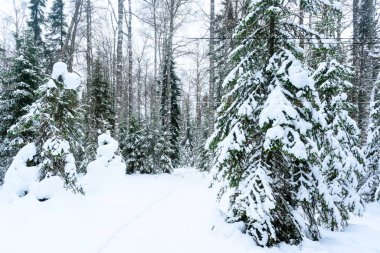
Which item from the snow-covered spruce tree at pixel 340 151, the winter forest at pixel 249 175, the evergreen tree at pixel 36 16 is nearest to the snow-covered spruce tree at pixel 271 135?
the winter forest at pixel 249 175

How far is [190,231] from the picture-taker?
22.4ft

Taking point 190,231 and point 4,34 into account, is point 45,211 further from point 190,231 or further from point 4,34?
point 4,34

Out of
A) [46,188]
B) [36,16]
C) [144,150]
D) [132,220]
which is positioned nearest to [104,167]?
[46,188]

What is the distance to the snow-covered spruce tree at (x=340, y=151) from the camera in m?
8.22

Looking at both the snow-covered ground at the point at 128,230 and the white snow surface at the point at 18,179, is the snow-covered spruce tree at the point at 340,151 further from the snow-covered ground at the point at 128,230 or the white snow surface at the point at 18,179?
the white snow surface at the point at 18,179

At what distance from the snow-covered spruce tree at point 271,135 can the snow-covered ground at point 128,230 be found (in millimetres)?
527

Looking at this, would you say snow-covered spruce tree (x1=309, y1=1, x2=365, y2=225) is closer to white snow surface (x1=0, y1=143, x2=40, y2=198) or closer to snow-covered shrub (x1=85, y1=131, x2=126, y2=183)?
snow-covered shrub (x1=85, y1=131, x2=126, y2=183)

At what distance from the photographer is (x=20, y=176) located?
8.68m

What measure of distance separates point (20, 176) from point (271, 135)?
7.48 metres

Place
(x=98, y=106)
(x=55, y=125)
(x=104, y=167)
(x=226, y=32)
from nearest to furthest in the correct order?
(x=55, y=125)
(x=104, y=167)
(x=226, y=32)
(x=98, y=106)

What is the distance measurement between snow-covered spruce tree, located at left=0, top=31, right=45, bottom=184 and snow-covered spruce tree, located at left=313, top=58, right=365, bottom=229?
12330 mm

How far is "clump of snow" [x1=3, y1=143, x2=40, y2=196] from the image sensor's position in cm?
860

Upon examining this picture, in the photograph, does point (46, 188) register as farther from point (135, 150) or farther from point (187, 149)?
point (187, 149)

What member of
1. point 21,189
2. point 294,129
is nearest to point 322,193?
point 294,129
